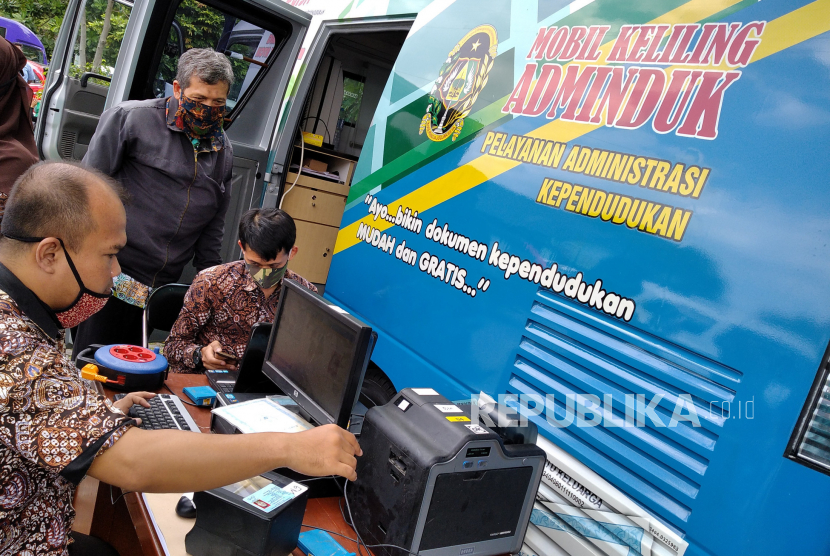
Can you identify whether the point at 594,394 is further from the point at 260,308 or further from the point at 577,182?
the point at 260,308

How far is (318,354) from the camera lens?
1.90 meters

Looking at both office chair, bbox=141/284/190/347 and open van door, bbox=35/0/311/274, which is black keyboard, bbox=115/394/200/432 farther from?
open van door, bbox=35/0/311/274

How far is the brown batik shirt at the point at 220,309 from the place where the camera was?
8.95ft

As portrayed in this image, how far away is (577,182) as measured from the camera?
1.93 meters

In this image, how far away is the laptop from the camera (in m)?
2.23

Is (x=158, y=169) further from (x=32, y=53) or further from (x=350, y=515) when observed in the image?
(x=32, y=53)

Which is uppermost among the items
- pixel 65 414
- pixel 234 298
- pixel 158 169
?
pixel 158 169

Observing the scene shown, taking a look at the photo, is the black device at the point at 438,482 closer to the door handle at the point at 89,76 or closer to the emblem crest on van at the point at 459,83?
the emblem crest on van at the point at 459,83

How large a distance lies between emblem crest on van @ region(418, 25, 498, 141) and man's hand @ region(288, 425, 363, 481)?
1456 mm

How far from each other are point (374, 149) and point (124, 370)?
156 cm

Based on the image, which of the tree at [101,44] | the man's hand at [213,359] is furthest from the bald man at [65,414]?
the tree at [101,44]

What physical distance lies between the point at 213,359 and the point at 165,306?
550mm

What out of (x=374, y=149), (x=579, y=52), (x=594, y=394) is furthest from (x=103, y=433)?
(x=374, y=149)

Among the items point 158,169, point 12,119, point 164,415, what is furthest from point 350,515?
point 12,119
